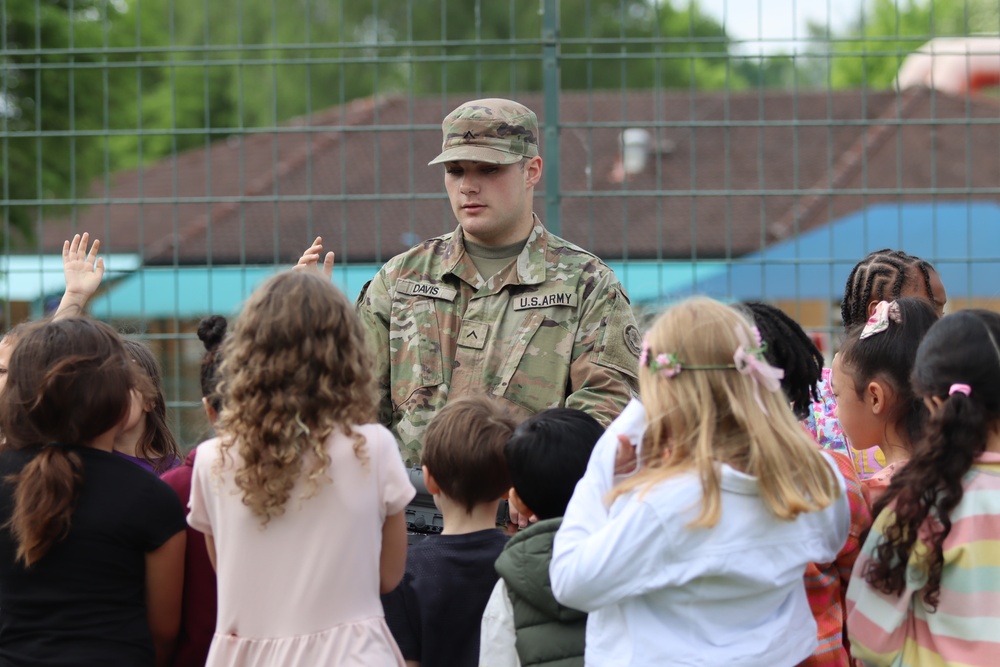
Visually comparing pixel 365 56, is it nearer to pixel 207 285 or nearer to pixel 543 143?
pixel 543 143

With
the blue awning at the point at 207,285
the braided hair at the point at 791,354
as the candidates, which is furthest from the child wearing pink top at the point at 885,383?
the blue awning at the point at 207,285

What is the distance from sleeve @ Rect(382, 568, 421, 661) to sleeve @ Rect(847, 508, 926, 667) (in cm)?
98

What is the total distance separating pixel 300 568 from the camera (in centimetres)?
226

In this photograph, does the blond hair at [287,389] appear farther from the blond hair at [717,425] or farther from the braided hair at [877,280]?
the braided hair at [877,280]

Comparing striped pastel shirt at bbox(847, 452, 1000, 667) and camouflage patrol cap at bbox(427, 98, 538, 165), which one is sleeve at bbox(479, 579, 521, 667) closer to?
striped pastel shirt at bbox(847, 452, 1000, 667)

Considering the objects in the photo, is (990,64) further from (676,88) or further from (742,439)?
(742,439)

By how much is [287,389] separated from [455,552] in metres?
0.60

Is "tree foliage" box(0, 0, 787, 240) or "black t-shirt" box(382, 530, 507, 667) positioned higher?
"tree foliage" box(0, 0, 787, 240)

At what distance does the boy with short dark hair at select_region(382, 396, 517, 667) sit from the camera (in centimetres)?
258

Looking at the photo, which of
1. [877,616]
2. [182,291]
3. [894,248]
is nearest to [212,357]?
[877,616]

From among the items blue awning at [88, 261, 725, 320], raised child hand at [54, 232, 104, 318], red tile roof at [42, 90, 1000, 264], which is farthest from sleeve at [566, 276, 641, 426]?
red tile roof at [42, 90, 1000, 264]

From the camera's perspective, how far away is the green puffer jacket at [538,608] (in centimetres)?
234

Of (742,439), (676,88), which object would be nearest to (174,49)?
(742,439)

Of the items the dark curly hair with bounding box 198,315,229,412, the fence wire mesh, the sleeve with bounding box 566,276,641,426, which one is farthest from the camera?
the fence wire mesh
